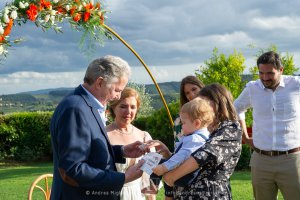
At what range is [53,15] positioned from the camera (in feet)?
19.0

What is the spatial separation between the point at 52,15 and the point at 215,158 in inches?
127

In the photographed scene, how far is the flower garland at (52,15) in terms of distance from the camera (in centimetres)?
526

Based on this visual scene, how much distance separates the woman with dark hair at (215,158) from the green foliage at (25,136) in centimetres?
1546

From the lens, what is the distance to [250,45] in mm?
19328

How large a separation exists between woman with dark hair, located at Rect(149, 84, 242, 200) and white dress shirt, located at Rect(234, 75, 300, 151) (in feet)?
6.51

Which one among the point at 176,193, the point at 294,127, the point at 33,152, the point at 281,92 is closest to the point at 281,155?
the point at 294,127

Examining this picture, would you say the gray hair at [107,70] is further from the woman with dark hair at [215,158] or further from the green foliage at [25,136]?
the green foliage at [25,136]

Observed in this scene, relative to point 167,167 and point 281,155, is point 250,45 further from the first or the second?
point 167,167

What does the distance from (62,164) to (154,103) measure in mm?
30161

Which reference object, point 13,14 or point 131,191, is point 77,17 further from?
point 131,191

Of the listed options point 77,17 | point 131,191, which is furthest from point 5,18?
point 131,191

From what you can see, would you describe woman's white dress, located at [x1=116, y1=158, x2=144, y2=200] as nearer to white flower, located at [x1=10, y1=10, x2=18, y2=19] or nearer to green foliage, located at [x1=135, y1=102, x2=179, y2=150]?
white flower, located at [x1=10, y1=10, x2=18, y2=19]

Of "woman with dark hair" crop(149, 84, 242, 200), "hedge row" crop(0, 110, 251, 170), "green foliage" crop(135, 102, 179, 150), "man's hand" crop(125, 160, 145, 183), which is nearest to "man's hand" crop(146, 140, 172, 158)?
"woman with dark hair" crop(149, 84, 242, 200)

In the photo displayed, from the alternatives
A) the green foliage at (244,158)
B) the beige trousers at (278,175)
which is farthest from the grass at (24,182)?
the beige trousers at (278,175)
